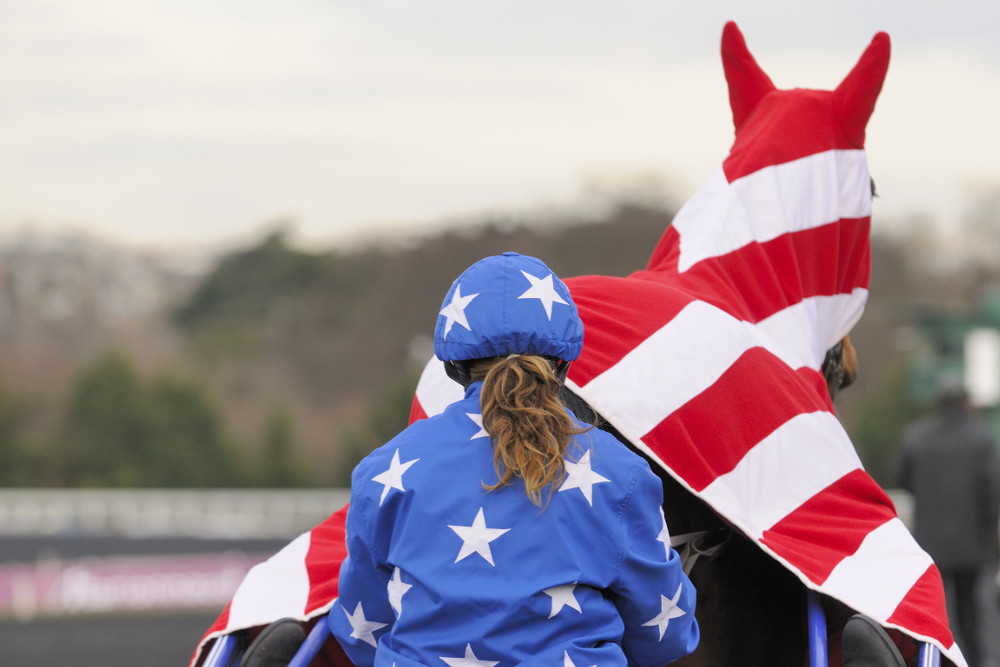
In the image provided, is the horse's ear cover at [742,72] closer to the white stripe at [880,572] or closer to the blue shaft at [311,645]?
the white stripe at [880,572]

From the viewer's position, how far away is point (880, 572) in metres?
2.87

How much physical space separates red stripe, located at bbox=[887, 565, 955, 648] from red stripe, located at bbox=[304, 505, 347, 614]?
3.85ft

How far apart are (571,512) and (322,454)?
23.0 meters

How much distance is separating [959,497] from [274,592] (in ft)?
16.8

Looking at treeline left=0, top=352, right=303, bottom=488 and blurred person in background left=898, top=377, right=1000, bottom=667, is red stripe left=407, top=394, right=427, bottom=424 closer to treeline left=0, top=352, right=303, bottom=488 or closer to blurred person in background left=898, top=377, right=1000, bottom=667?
blurred person in background left=898, top=377, right=1000, bottom=667

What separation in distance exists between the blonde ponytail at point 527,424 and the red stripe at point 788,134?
4.94ft

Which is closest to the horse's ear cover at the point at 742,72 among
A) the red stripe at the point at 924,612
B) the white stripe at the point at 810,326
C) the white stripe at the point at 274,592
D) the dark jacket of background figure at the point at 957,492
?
the white stripe at the point at 810,326

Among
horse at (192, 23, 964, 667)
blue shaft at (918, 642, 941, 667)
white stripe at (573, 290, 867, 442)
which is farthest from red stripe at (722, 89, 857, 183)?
blue shaft at (918, 642, 941, 667)

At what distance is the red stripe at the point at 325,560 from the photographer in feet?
9.83

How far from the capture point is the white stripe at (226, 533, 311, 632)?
298cm

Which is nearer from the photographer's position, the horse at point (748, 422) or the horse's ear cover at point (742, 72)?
the horse at point (748, 422)

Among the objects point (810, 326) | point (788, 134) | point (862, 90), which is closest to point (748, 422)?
point (810, 326)

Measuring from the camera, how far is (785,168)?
11.6 feet

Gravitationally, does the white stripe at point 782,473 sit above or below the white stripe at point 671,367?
below
